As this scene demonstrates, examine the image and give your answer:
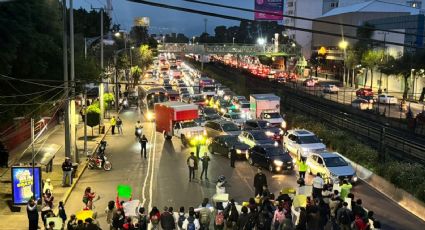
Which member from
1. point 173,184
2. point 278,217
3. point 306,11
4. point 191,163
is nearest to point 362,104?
point 191,163

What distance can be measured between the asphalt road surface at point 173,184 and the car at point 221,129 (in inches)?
98.6

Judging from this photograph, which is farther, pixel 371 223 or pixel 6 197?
pixel 6 197

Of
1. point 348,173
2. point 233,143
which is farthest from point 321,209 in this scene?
point 233,143

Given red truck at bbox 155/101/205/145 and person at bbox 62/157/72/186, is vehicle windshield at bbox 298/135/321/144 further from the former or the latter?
person at bbox 62/157/72/186

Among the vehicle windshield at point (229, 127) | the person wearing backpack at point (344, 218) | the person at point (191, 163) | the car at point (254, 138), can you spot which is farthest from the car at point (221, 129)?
the person wearing backpack at point (344, 218)

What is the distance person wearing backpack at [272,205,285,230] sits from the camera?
14.2 m

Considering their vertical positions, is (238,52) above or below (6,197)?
above

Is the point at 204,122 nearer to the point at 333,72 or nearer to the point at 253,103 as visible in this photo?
the point at 253,103

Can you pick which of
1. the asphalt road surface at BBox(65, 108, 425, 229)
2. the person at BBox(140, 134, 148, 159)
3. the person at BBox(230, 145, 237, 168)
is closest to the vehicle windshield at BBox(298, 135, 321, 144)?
the asphalt road surface at BBox(65, 108, 425, 229)

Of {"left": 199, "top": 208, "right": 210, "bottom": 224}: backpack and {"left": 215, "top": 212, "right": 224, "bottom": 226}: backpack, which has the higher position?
{"left": 199, "top": 208, "right": 210, "bottom": 224}: backpack

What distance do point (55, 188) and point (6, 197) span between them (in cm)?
226

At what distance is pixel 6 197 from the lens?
67.4ft

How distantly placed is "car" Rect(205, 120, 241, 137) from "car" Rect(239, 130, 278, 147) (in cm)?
159

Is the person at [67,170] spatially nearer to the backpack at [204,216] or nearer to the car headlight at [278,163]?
the backpack at [204,216]
